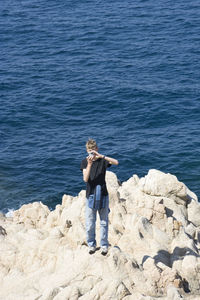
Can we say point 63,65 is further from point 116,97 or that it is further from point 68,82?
point 116,97

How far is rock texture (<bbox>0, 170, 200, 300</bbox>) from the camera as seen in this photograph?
57.1 feet

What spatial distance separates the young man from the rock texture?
1.24 meters

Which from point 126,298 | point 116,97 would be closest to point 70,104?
point 116,97

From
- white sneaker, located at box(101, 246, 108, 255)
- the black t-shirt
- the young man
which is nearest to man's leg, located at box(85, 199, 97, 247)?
the young man

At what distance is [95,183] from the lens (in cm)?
1738

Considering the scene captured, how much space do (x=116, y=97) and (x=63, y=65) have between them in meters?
11.4

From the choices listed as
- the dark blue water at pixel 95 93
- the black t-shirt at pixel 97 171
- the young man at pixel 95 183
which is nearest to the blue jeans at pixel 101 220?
the young man at pixel 95 183

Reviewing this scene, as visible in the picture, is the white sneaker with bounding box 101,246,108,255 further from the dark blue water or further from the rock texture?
the dark blue water

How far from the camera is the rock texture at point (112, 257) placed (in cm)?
1741

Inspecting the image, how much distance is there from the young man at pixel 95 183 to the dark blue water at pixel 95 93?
20.4 meters

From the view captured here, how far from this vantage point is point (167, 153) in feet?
142

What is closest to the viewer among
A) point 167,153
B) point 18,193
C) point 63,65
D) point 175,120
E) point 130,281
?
point 130,281

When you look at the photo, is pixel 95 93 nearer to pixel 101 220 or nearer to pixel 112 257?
pixel 101 220

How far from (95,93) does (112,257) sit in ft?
122
